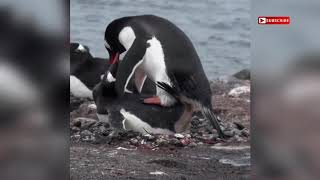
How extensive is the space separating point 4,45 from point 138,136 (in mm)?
810

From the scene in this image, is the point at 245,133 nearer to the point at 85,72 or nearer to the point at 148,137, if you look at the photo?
the point at 148,137

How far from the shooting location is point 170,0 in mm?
2684

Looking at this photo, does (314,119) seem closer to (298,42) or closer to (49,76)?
(298,42)

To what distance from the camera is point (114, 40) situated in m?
2.92

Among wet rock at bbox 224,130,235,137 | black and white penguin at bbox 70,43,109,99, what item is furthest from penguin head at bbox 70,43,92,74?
wet rock at bbox 224,130,235,137

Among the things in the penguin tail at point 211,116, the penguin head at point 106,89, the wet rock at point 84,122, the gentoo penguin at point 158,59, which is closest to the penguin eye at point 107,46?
the gentoo penguin at point 158,59

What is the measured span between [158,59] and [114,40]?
239 millimetres

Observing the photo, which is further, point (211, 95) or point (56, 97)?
point (211, 95)

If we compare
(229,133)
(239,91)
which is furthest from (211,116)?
(239,91)

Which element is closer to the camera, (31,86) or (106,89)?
(31,86)

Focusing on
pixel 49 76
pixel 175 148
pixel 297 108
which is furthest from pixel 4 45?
pixel 297 108

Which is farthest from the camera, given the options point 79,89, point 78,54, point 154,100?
point 79,89

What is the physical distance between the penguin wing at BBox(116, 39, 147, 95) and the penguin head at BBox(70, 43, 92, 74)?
0.50 feet

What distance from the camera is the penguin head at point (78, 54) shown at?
108 inches
